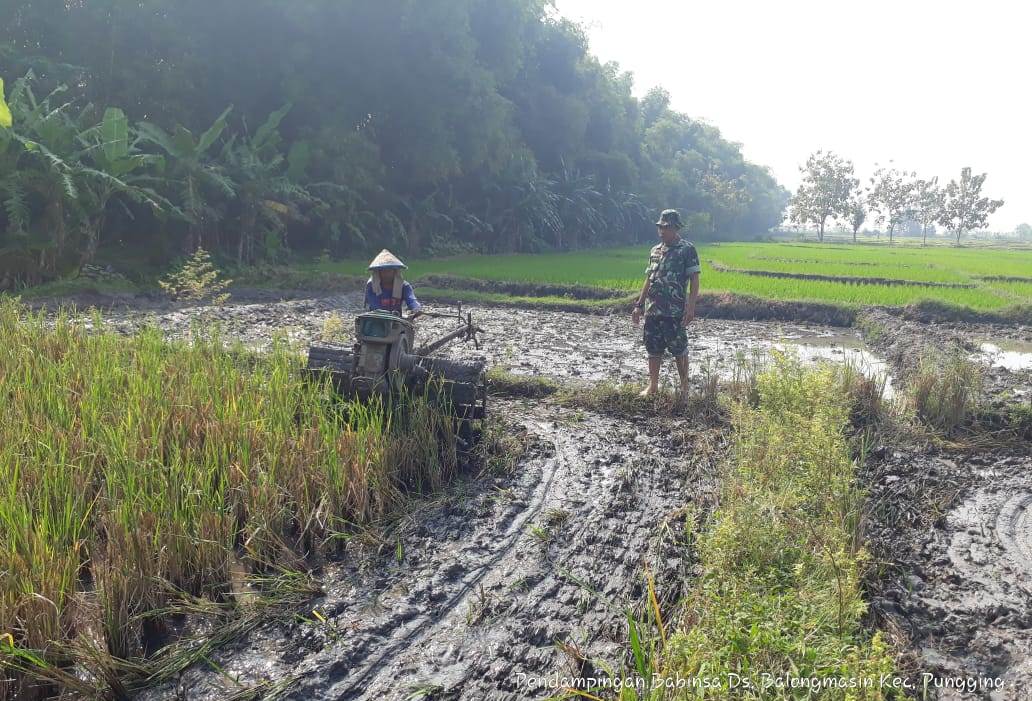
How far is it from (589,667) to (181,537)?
5.49ft

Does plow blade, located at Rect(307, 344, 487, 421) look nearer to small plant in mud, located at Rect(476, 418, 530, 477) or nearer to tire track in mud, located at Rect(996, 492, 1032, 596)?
small plant in mud, located at Rect(476, 418, 530, 477)

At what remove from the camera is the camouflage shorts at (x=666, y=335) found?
5.39m

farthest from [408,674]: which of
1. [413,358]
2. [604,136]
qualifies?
[604,136]

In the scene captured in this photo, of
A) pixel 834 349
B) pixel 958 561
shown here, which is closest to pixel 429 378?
pixel 958 561

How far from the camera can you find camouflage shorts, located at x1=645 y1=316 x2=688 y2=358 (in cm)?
539

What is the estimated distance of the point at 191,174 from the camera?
11.5 metres

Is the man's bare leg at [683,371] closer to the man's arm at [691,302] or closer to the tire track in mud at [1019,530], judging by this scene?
the man's arm at [691,302]

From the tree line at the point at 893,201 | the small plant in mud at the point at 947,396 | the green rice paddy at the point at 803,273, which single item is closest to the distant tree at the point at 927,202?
the tree line at the point at 893,201

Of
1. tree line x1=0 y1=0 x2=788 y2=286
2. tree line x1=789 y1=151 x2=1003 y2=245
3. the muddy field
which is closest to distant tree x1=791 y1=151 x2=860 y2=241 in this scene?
tree line x1=789 y1=151 x2=1003 y2=245

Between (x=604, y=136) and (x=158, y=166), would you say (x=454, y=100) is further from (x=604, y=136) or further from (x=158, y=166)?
(x=604, y=136)

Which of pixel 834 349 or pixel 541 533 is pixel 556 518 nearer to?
pixel 541 533

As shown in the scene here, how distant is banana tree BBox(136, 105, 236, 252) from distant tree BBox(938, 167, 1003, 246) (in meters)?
54.9

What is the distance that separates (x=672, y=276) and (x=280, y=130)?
13.7 meters

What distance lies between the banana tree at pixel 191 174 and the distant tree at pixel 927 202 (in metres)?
58.2
